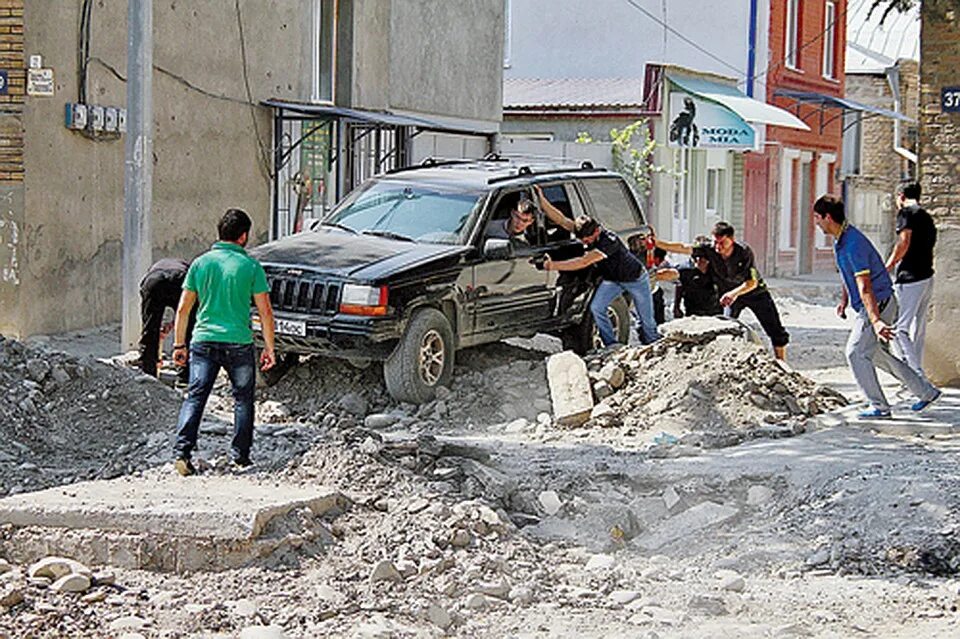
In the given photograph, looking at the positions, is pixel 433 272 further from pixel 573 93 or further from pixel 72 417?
pixel 573 93

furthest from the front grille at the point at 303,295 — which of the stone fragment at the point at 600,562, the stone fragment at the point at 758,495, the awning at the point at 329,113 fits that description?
the awning at the point at 329,113

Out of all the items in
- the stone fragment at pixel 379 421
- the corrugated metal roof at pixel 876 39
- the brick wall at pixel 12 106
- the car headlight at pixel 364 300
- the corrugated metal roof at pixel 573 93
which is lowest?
the stone fragment at pixel 379 421

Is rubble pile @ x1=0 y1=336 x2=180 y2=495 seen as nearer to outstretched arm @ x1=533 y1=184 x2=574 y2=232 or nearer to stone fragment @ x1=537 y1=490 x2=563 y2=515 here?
stone fragment @ x1=537 y1=490 x2=563 y2=515

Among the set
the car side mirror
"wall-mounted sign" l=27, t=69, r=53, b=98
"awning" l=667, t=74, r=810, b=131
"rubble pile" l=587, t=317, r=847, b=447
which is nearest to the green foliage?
"awning" l=667, t=74, r=810, b=131

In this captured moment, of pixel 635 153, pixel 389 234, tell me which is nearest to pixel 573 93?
pixel 635 153

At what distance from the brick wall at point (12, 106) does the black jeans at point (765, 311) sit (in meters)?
7.05

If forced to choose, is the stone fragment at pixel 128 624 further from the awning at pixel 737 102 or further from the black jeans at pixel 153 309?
the awning at pixel 737 102

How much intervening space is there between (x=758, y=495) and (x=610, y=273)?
5.27 meters

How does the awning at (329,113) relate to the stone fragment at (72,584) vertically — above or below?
above

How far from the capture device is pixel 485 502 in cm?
951

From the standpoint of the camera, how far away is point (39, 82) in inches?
624

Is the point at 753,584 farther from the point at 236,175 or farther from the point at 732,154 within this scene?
the point at 732,154

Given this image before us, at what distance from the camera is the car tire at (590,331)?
52.0 feet

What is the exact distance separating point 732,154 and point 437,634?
90.3 feet
